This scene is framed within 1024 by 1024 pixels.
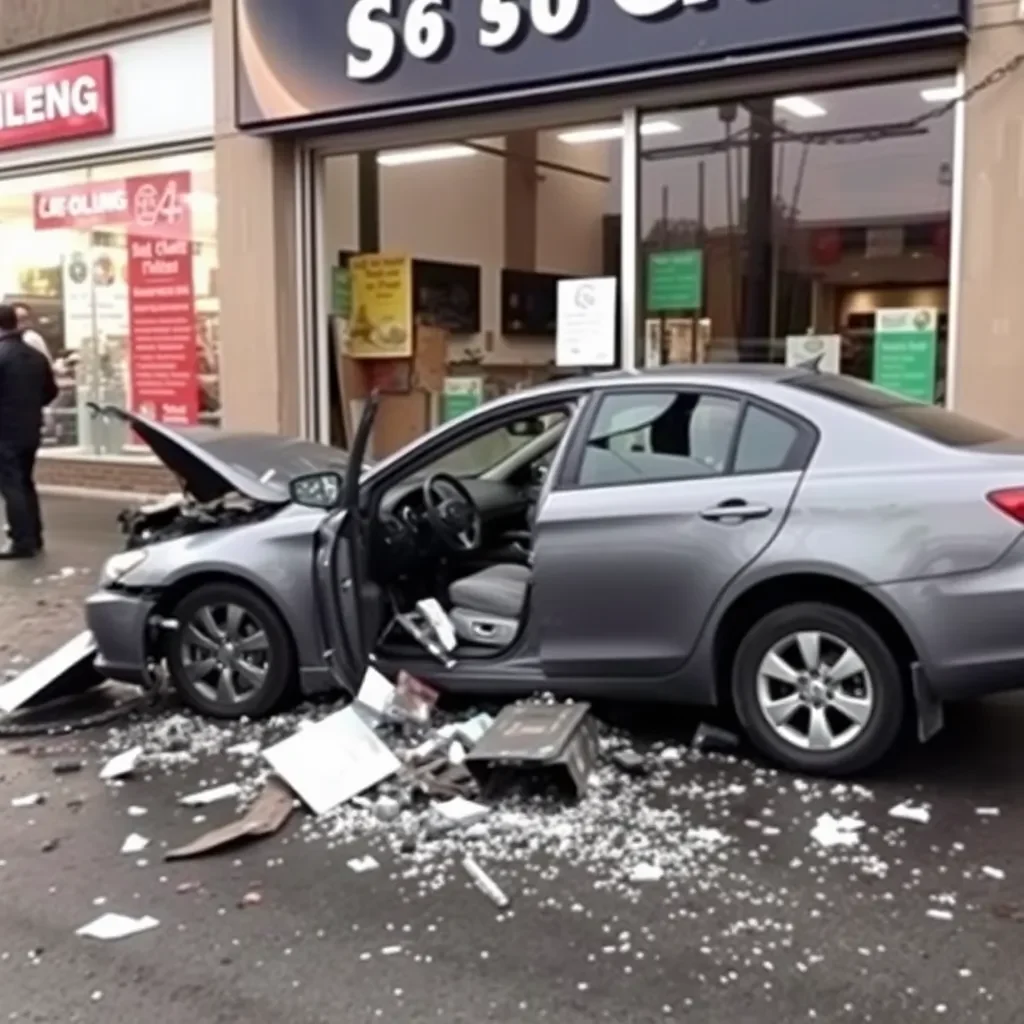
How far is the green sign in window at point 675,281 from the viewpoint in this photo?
1014 cm

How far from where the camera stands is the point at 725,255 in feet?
32.9

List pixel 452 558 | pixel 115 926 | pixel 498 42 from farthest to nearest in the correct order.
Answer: pixel 498 42
pixel 452 558
pixel 115 926

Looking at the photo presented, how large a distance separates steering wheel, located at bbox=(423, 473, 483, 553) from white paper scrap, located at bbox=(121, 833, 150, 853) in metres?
2.00

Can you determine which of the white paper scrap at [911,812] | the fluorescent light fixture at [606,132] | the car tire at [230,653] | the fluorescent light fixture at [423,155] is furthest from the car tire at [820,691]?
the fluorescent light fixture at [423,155]

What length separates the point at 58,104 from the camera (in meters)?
13.6

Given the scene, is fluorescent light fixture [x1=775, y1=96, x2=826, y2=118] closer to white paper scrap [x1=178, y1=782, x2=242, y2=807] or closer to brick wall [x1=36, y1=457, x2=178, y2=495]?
white paper scrap [x1=178, y1=782, x2=242, y2=807]

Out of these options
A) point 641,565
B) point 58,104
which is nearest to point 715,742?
point 641,565

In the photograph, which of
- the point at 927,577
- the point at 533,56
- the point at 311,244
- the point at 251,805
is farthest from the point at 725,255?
the point at 251,805

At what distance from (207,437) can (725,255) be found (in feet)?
16.7

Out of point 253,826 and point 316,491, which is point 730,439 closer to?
point 316,491

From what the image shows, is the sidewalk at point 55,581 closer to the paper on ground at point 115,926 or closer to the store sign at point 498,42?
the paper on ground at point 115,926

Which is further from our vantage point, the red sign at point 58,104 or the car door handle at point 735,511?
the red sign at point 58,104

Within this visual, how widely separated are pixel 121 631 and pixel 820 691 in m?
3.14

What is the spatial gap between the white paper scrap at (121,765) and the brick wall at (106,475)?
795cm
